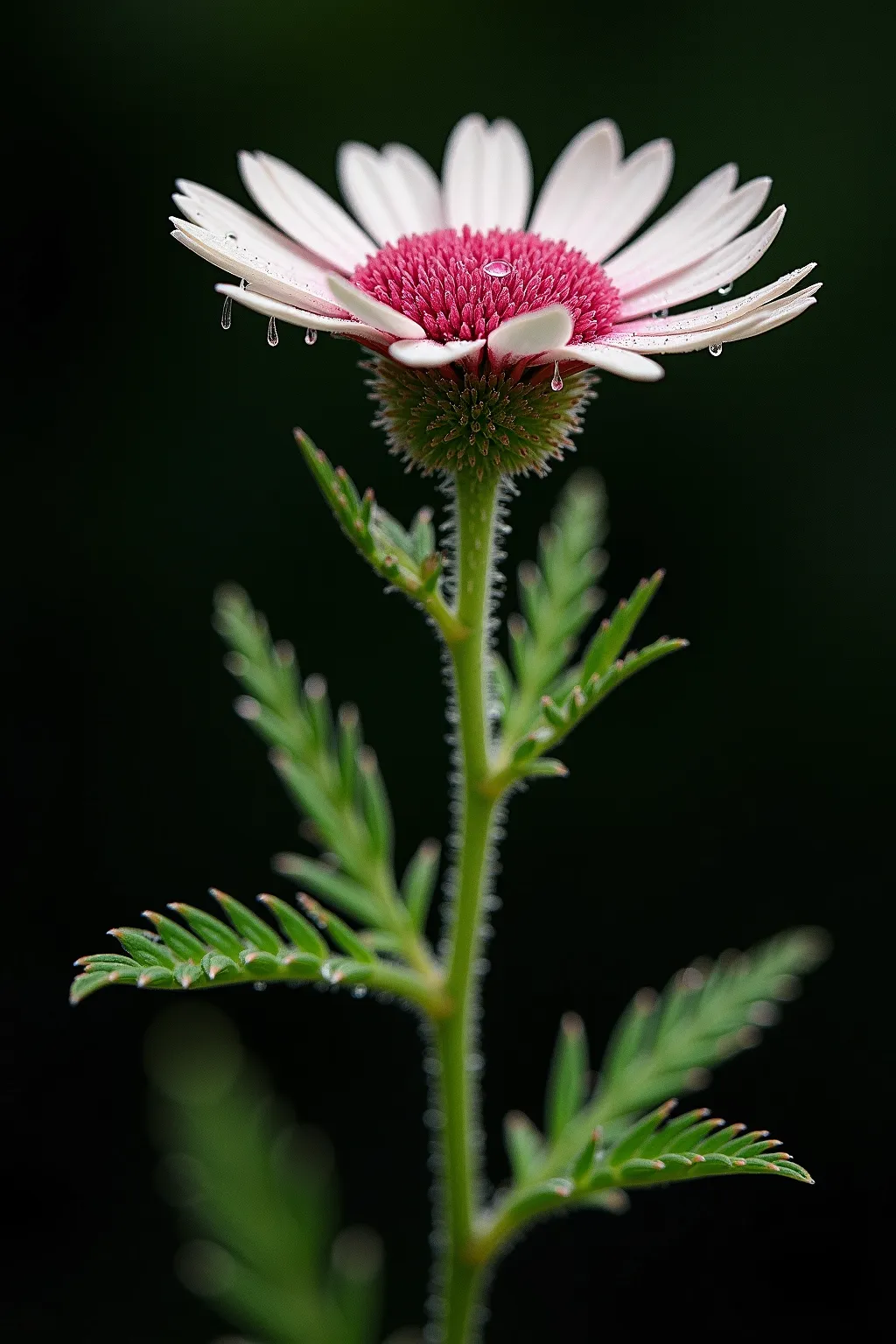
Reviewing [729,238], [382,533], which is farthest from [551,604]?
[729,238]

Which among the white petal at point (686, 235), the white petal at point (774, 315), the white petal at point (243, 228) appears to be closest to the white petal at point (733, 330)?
the white petal at point (774, 315)

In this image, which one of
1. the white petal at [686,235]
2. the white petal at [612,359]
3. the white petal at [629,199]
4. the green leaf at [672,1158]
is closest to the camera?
the white petal at [612,359]

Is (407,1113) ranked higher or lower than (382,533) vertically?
lower

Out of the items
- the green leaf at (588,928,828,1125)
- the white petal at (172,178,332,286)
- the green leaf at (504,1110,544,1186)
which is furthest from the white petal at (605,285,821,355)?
the green leaf at (504,1110,544,1186)

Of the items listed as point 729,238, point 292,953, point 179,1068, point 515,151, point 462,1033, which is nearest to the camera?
point 292,953

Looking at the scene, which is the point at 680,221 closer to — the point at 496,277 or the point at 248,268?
the point at 496,277

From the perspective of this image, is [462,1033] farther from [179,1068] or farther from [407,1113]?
[407,1113]

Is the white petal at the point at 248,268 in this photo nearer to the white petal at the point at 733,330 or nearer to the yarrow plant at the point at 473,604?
the yarrow plant at the point at 473,604
